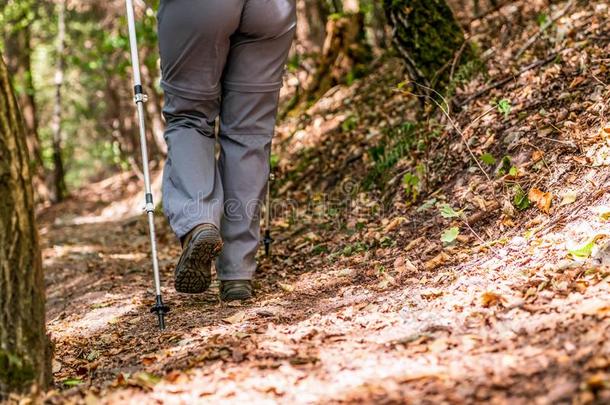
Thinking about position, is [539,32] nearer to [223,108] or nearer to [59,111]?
[223,108]

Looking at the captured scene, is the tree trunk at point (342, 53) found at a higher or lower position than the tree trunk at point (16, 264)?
higher

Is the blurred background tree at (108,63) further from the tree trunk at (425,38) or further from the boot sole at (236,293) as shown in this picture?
the boot sole at (236,293)

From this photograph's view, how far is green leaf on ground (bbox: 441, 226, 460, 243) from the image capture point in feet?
11.8

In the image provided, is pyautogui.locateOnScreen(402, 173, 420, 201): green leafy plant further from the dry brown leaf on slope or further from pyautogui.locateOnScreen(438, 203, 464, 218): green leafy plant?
the dry brown leaf on slope

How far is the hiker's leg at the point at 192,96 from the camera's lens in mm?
3230

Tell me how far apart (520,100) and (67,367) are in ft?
10.8

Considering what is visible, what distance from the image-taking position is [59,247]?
8023 millimetres

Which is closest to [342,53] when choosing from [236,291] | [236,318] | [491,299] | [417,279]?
[236,291]

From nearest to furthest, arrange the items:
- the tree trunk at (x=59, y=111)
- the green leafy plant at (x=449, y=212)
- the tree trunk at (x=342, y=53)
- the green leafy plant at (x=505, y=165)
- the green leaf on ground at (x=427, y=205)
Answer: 1. the green leafy plant at (x=449, y=212)
2. the green leafy plant at (x=505, y=165)
3. the green leaf on ground at (x=427, y=205)
4. the tree trunk at (x=342, y=53)
5. the tree trunk at (x=59, y=111)

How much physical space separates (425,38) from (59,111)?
1173cm

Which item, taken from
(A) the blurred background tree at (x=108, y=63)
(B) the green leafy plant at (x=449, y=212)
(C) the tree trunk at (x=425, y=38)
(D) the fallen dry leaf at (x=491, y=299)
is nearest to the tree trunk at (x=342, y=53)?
(A) the blurred background tree at (x=108, y=63)

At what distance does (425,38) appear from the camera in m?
5.03

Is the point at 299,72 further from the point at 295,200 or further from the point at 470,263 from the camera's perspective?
the point at 470,263

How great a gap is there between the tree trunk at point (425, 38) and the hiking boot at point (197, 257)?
253cm
